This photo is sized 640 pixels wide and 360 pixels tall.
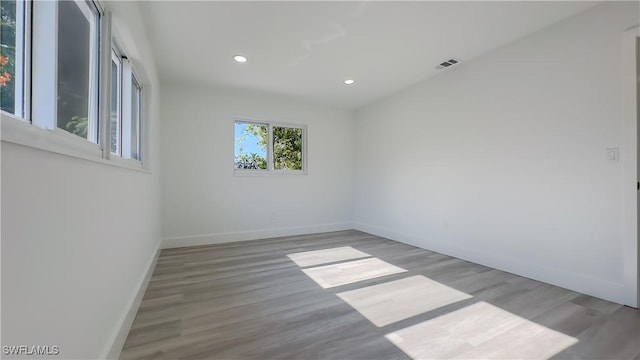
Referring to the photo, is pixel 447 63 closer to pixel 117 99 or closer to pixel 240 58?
pixel 240 58

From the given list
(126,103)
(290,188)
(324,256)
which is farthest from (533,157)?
(126,103)

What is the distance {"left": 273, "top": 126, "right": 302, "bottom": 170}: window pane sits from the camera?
4973 millimetres

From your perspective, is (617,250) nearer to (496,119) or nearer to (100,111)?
(496,119)

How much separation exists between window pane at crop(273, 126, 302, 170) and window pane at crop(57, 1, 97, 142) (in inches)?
138

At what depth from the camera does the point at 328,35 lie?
2742 millimetres

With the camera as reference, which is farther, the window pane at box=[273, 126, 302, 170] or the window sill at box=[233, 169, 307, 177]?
the window pane at box=[273, 126, 302, 170]

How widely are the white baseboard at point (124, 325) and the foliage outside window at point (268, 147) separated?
8.50 ft

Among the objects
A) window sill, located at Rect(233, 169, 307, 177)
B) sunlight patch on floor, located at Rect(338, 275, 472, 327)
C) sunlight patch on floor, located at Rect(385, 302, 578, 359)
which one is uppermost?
window sill, located at Rect(233, 169, 307, 177)

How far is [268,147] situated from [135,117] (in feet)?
7.72

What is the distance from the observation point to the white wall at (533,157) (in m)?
2.28

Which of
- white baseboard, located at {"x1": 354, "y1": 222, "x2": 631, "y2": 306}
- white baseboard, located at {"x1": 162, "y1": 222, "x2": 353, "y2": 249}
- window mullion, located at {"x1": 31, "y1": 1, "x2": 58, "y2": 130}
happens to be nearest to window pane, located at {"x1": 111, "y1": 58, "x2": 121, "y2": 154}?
window mullion, located at {"x1": 31, "y1": 1, "x2": 58, "y2": 130}

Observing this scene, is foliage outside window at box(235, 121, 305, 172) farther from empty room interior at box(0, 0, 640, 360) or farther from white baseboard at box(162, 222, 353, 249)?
white baseboard at box(162, 222, 353, 249)

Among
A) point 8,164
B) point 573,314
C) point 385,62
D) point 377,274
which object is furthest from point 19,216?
point 385,62

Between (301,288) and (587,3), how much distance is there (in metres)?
3.48
